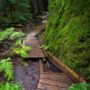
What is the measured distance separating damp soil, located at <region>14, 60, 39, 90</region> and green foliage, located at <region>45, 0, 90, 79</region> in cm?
80

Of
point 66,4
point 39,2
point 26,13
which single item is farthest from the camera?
point 39,2

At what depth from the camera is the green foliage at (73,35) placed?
619cm

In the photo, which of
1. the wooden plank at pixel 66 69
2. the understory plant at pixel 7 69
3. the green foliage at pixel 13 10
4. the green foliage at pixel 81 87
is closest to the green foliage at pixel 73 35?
the wooden plank at pixel 66 69

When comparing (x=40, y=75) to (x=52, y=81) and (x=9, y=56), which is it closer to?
(x=52, y=81)

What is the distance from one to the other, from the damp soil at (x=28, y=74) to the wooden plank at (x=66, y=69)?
1.98 feet

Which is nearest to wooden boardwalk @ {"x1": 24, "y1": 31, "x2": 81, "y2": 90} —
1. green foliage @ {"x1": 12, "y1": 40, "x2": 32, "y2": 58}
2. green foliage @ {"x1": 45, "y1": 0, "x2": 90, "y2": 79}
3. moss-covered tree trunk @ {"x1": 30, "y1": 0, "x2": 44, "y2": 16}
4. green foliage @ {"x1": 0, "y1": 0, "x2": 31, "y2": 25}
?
green foliage @ {"x1": 45, "y1": 0, "x2": 90, "y2": 79}

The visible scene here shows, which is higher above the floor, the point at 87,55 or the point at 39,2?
the point at 87,55

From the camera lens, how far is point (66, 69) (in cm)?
691

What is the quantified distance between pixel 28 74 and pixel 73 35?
1855 millimetres

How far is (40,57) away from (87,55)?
2.72 m

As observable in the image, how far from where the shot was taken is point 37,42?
10.2m

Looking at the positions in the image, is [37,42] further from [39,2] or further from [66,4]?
[39,2]

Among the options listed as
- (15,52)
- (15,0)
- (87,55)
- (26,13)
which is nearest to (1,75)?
(15,52)

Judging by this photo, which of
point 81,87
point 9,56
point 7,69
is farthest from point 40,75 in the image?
point 81,87
